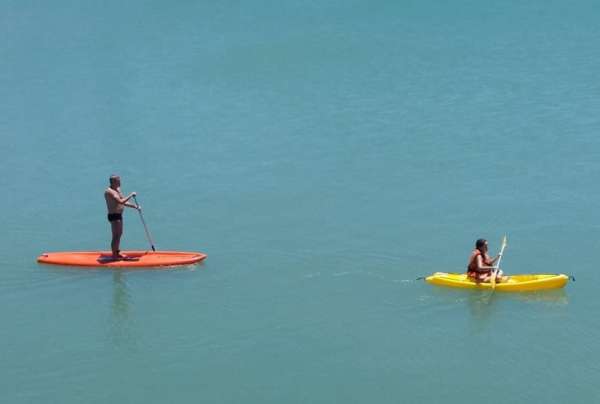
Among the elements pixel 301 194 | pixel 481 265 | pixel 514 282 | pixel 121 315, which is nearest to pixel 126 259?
pixel 121 315

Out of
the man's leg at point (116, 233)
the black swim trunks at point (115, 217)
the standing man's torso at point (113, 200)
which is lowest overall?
the man's leg at point (116, 233)

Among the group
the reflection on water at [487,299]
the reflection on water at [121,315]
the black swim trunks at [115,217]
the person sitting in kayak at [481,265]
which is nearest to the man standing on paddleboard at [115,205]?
the black swim trunks at [115,217]

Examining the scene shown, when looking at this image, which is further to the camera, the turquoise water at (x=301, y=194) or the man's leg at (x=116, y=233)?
the man's leg at (x=116, y=233)

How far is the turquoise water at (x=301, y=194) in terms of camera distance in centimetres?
1683

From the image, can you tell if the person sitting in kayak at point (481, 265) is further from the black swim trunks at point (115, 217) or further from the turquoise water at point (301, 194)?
the black swim trunks at point (115, 217)

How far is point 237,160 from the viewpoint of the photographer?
25.9m

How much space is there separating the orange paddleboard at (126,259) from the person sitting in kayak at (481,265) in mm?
5175

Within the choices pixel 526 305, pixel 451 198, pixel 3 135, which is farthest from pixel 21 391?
pixel 3 135

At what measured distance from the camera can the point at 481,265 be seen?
62.4 feet

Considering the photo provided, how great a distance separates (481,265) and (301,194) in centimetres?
584

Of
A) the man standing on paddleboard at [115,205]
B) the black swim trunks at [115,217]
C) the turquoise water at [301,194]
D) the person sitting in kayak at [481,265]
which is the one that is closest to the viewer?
the turquoise water at [301,194]

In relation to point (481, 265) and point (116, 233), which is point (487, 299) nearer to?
point (481, 265)

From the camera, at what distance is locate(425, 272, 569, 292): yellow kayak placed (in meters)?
18.7

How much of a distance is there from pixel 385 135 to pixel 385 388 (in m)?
12.2
